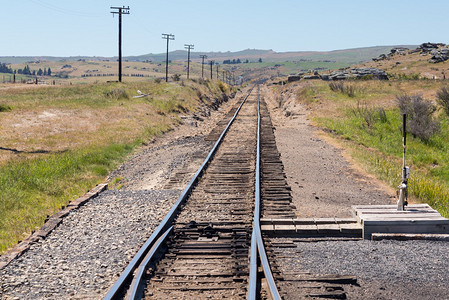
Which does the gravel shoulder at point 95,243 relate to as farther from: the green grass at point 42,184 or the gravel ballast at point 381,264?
the gravel ballast at point 381,264

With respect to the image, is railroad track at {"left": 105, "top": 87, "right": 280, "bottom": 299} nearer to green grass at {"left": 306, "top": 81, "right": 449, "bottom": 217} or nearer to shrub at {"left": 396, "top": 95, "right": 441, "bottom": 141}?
green grass at {"left": 306, "top": 81, "right": 449, "bottom": 217}

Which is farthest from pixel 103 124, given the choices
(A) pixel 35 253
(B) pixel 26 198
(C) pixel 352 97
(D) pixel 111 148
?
(C) pixel 352 97

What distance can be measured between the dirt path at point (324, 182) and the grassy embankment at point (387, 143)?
700 millimetres

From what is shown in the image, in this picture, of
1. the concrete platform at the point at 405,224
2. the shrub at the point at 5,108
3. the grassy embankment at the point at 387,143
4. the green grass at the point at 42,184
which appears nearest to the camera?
the concrete platform at the point at 405,224

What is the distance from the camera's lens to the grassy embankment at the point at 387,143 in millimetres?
11797

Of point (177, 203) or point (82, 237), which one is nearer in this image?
point (82, 237)

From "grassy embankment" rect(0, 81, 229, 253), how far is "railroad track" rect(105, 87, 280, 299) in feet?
9.18

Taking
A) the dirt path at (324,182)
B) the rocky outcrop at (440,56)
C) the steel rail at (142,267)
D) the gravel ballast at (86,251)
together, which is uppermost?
the rocky outcrop at (440,56)

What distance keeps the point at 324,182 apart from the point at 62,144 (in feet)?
37.9

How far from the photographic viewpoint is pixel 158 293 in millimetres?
5691

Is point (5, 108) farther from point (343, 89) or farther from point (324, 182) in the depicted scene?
point (343, 89)

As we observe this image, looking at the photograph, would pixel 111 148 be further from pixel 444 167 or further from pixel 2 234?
pixel 444 167

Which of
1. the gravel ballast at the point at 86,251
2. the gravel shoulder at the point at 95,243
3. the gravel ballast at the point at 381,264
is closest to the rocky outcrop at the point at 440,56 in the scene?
the gravel shoulder at the point at 95,243

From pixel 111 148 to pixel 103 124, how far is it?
6700 mm
